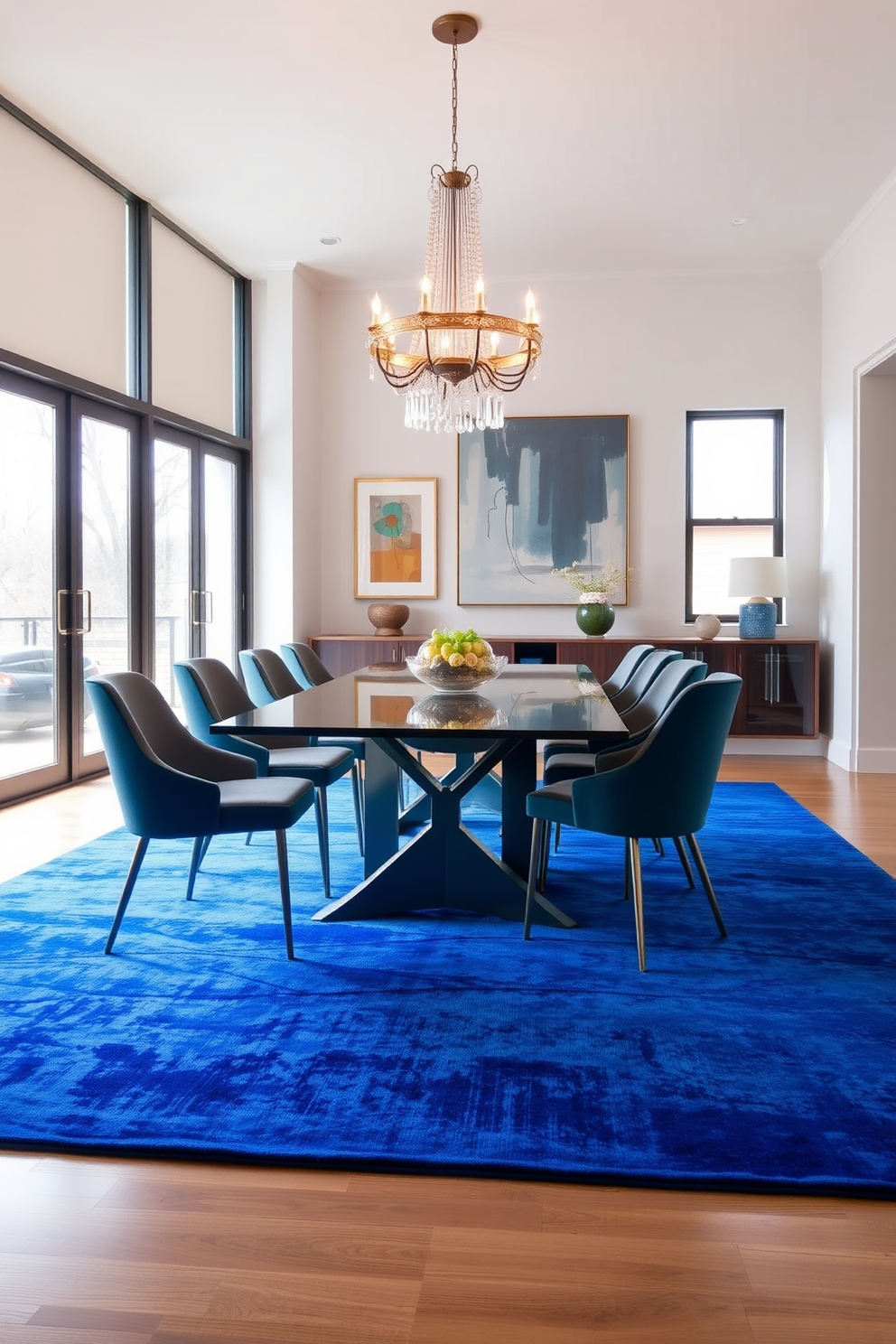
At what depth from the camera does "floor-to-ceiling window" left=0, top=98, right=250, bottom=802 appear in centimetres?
542

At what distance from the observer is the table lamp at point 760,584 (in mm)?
7547

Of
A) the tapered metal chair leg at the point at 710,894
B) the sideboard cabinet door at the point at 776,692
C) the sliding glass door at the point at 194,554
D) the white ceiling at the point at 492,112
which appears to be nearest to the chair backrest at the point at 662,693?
the tapered metal chair leg at the point at 710,894

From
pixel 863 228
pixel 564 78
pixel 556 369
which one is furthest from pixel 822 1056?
pixel 556 369

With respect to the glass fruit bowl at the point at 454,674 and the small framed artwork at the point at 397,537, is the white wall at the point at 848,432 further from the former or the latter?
the glass fruit bowl at the point at 454,674

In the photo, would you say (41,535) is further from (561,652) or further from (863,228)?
(863,228)

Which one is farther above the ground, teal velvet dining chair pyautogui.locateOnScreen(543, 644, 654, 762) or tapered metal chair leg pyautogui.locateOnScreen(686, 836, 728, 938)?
teal velvet dining chair pyautogui.locateOnScreen(543, 644, 654, 762)

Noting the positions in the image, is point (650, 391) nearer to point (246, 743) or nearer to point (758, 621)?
point (758, 621)

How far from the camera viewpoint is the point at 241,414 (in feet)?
26.5

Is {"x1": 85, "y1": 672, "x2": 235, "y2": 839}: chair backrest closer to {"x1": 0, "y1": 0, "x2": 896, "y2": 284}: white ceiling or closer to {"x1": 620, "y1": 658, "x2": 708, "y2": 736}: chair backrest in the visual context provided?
{"x1": 620, "y1": 658, "x2": 708, "y2": 736}: chair backrest

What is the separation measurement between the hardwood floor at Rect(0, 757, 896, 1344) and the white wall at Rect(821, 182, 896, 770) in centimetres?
563

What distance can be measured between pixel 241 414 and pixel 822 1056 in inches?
265

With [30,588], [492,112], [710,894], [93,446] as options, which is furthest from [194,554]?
[710,894]

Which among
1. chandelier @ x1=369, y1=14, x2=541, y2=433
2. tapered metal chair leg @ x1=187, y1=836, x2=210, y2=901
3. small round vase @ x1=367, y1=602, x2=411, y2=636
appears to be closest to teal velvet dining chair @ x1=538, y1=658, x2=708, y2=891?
tapered metal chair leg @ x1=187, y1=836, x2=210, y2=901

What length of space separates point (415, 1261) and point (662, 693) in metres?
2.59
